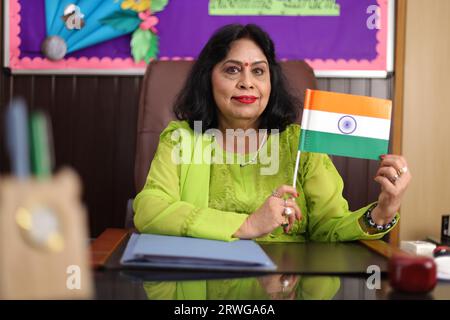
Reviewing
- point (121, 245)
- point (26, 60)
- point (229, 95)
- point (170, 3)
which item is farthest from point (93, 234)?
point (121, 245)

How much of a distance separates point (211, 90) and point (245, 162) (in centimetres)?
27

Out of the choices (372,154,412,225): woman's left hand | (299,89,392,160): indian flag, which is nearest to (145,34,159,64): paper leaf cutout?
(299,89,392,160): indian flag

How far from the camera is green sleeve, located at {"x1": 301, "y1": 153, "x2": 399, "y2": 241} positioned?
134 cm

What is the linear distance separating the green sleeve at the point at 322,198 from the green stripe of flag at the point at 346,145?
177mm

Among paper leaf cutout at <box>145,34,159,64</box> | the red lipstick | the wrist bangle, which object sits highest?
paper leaf cutout at <box>145,34,159,64</box>

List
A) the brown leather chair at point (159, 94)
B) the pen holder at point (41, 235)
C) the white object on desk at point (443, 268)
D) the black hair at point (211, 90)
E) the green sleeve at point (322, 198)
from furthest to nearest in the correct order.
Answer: the brown leather chair at point (159, 94) < the black hair at point (211, 90) < the green sleeve at point (322, 198) < the white object on desk at point (443, 268) < the pen holder at point (41, 235)

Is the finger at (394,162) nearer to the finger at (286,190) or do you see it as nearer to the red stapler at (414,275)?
the finger at (286,190)

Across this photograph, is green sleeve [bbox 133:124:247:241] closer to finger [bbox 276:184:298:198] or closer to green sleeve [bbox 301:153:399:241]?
finger [bbox 276:184:298:198]

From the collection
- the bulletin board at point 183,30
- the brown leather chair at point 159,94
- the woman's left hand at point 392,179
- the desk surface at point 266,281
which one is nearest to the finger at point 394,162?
the woman's left hand at point 392,179

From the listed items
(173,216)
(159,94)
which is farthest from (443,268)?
(159,94)

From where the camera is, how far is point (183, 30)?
2.26 m

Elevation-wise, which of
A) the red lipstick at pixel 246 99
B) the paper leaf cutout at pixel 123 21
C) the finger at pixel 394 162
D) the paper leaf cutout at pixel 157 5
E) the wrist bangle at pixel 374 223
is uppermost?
the paper leaf cutout at pixel 157 5

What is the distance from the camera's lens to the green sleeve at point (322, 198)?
1.34m

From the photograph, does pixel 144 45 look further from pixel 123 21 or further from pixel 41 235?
pixel 41 235
